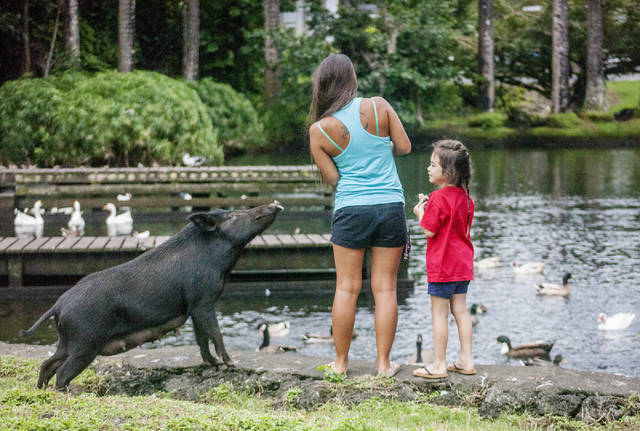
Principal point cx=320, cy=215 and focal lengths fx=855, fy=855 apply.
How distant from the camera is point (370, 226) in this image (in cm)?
535

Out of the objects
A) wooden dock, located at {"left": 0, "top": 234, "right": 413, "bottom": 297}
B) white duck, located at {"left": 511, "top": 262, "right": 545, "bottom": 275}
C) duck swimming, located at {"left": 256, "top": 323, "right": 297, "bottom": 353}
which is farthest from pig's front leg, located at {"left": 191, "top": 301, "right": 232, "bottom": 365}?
white duck, located at {"left": 511, "top": 262, "right": 545, "bottom": 275}

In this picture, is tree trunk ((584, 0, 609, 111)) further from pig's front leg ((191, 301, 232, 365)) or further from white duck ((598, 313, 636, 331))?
pig's front leg ((191, 301, 232, 365))

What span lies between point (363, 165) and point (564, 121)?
3333 cm

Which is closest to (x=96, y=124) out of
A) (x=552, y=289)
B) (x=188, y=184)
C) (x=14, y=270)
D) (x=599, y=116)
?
(x=188, y=184)

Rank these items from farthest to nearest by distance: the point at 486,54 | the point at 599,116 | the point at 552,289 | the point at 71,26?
1. the point at 486,54
2. the point at 599,116
3. the point at 71,26
4. the point at 552,289

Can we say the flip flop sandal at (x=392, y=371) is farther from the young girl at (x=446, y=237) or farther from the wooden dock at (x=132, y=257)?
the wooden dock at (x=132, y=257)

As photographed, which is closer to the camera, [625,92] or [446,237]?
[446,237]

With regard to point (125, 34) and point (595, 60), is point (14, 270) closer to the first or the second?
point (125, 34)

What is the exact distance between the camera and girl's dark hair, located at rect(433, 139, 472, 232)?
5.36m

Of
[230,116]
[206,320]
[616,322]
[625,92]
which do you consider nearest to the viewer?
[206,320]

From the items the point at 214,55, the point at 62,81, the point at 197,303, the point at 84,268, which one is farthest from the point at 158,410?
the point at 214,55

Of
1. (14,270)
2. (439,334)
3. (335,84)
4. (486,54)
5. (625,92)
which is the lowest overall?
(14,270)

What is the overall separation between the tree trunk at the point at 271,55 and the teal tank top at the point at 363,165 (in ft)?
89.7

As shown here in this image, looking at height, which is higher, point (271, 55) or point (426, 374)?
point (271, 55)
